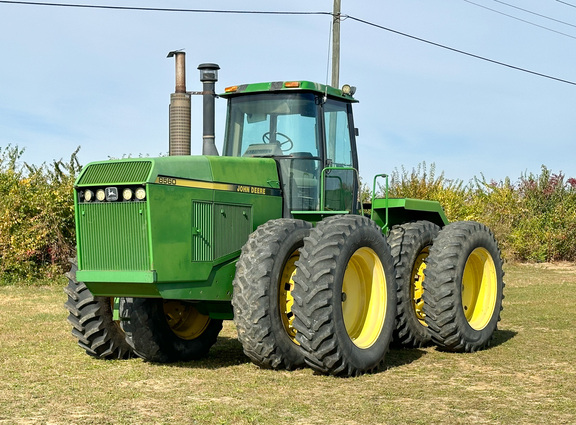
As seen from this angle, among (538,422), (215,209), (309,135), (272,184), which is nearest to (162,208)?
(215,209)

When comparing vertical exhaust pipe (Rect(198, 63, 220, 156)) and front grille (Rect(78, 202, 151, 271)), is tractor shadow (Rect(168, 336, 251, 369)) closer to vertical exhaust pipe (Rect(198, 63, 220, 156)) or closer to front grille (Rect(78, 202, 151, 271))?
front grille (Rect(78, 202, 151, 271))

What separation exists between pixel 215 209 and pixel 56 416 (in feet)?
8.71

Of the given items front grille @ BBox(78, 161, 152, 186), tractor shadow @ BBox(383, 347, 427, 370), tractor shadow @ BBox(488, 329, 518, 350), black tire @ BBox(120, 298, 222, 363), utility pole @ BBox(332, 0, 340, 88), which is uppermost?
utility pole @ BBox(332, 0, 340, 88)

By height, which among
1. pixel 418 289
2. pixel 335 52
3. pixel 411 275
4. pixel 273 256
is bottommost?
pixel 418 289

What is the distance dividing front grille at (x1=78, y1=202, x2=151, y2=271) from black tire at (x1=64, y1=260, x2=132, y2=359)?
0.76 meters

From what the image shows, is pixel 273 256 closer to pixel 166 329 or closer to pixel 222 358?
pixel 166 329

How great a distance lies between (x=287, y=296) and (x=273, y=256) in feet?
1.62

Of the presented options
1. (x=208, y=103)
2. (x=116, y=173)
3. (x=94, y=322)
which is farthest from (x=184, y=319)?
(x=208, y=103)

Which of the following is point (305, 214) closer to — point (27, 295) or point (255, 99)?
point (255, 99)

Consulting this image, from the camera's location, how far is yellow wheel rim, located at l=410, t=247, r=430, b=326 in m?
9.94

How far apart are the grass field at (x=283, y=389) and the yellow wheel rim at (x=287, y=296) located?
42 cm

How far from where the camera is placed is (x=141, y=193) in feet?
25.1

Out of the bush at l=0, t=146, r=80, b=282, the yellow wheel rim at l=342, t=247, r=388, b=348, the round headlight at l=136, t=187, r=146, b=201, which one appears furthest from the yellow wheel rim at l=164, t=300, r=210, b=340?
the bush at l=0, t=146, r=80, b=282

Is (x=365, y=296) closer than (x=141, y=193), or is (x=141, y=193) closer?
(x=141, y=193)
